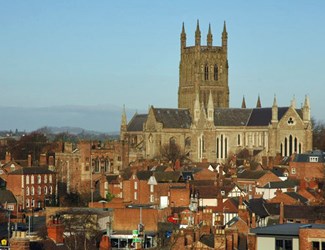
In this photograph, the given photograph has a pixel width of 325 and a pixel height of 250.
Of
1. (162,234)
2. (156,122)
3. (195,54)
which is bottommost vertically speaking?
(162,234)

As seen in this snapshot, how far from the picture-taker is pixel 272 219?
5388 cm

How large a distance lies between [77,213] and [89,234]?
6.92 metres

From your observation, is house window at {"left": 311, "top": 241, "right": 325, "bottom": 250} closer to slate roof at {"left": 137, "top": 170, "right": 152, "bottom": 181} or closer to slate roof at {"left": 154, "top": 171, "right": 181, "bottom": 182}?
slate roof at {"left": 154, "top": 171, "right": 181, "bottom": 182}

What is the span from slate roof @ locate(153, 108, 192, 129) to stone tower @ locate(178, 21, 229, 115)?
823 centimetres

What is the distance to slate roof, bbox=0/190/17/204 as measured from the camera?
73.8m

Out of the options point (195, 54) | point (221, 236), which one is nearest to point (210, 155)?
point (195, 54)

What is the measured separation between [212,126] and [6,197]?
5441cm

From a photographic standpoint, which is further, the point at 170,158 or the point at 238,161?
the point at 170,158

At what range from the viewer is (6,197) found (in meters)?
74.9

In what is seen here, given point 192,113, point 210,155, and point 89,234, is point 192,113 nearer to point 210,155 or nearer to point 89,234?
point 210,155

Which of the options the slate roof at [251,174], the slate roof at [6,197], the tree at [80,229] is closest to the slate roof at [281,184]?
the slate roof at [251,174]

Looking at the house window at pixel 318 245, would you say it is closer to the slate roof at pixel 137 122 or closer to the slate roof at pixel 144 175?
the slate roof at pixel 144 175

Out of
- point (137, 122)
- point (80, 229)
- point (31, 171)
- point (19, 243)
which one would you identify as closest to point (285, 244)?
point (19, 243)

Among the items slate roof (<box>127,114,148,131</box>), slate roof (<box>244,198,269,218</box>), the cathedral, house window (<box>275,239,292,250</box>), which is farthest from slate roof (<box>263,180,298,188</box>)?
slate roof (<box>127,114,148,131</box>)
